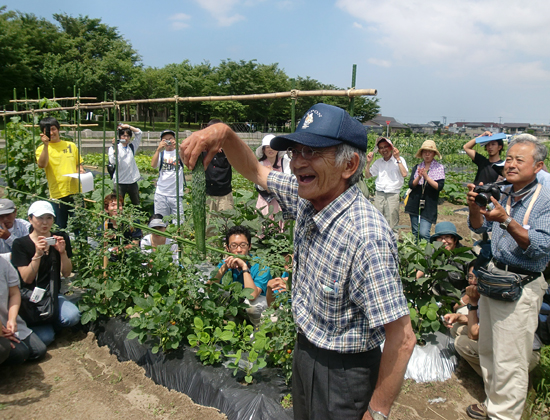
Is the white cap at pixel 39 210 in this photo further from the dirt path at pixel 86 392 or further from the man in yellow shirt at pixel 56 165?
the man in yellow shirt at pixel 56 165

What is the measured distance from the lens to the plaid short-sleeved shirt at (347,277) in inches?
51.2

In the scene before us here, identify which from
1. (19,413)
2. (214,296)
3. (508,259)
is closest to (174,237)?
(214,296)

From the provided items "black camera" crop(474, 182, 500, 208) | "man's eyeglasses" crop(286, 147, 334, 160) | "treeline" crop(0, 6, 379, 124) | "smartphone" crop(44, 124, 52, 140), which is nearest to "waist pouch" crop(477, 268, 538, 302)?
"black camera" crop(474, 182, 500, 208)

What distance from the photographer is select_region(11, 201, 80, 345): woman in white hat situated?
3545 millimetres

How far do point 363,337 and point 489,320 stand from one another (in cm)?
181

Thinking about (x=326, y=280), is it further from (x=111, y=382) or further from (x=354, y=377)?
(x=111, y=382)

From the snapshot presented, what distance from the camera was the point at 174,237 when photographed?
3225mm

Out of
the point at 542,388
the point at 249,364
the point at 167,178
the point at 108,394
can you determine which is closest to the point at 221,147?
the point at 249,364

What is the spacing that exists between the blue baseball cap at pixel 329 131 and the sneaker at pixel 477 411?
94.0 inches

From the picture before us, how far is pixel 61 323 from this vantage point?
3666 mm

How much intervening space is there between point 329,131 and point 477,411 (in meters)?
2.54

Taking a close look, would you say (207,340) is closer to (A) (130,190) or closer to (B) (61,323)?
(B) (61,323)

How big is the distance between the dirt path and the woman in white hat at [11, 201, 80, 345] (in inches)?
9.0

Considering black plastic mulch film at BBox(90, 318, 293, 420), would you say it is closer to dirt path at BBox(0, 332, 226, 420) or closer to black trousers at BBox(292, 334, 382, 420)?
dirt path at BBox(0, 332, 226, 420)
